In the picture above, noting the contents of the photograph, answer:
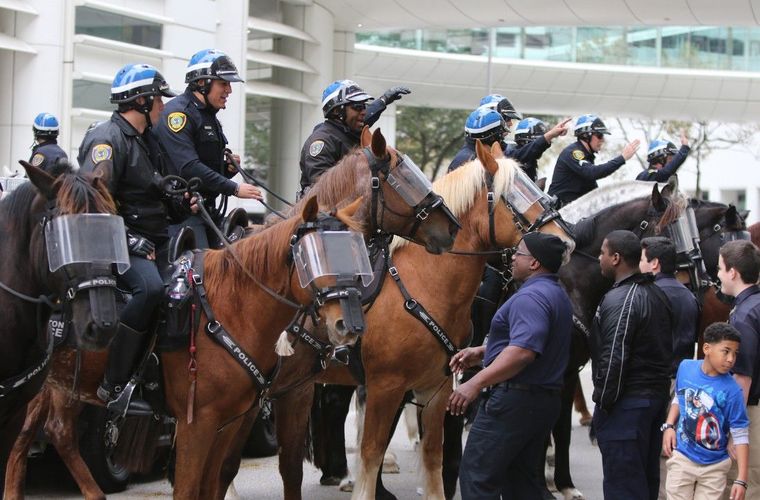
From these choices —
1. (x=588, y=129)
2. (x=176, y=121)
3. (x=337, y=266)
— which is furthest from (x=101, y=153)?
(x=588, y=129)

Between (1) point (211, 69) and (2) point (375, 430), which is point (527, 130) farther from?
(1) point (211, 69)

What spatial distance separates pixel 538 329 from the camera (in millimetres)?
6617

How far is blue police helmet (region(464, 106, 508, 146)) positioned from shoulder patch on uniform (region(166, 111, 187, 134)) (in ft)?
8.83

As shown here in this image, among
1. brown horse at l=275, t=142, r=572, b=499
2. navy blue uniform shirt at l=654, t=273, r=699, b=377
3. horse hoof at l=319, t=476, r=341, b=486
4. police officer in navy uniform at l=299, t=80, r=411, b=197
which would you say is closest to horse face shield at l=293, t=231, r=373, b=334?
brown horse at l=275, t=142, r=572, b=499

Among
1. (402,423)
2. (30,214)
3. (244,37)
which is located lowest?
(402,423)

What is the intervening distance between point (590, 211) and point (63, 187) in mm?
5296

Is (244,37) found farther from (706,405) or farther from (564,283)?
(706,405)

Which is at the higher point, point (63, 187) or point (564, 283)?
point (63, 187)

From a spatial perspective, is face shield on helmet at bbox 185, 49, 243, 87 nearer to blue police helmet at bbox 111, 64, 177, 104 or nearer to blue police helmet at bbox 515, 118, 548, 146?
blue police helmet at bbox 111, 64, 177, 104

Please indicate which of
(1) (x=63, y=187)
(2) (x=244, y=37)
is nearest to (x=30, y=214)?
(1) (x=63, y=187)

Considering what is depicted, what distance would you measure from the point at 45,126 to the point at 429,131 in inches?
1308

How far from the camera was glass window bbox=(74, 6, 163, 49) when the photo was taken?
58.9 ft

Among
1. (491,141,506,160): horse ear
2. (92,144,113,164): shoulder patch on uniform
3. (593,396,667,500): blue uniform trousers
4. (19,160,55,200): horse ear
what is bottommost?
(593,396,667,500): blue uniform trousers

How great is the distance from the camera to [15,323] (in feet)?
19.7
